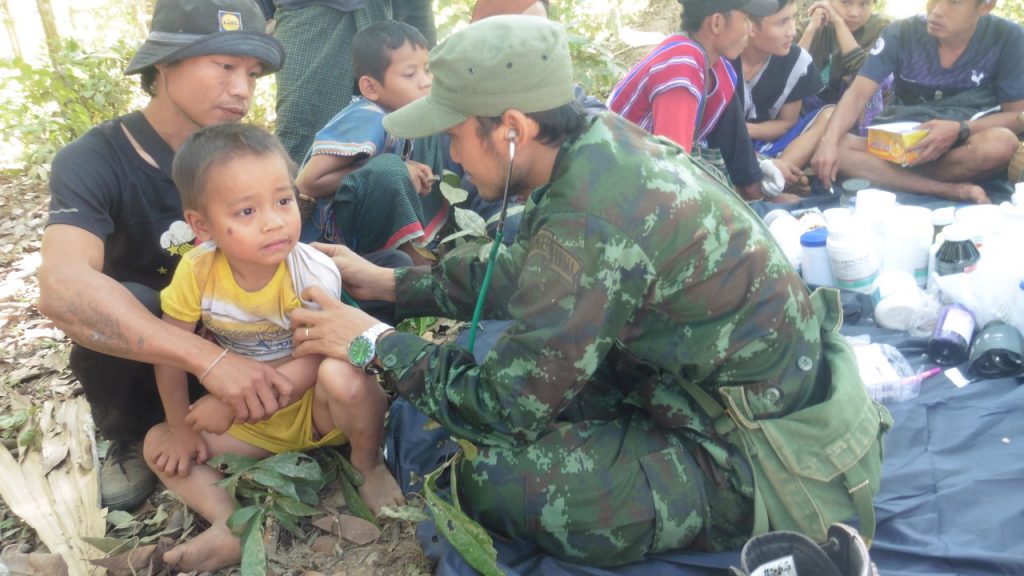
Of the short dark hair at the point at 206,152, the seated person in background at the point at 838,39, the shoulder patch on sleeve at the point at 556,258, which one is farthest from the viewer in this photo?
the seated person in background at the point at 838,39

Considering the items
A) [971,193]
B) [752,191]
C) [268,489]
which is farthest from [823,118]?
[268,489]

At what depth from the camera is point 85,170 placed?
2.41 metres

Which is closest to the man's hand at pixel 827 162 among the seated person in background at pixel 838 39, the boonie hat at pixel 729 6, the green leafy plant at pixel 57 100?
the seated person in background at pixel 838 39

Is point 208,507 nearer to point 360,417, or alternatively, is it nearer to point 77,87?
point 360,417

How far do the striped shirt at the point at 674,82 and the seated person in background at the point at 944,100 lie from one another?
1146 mm

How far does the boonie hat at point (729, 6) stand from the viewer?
384 centimetres

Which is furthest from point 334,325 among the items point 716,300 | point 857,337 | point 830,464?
point 857,337

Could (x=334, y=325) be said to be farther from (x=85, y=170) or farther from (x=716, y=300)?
(x=716, y=300)

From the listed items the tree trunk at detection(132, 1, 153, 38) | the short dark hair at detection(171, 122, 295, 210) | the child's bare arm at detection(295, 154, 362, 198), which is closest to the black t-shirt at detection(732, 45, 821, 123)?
the child's bare arm at detection(295, 154, 362, 198)

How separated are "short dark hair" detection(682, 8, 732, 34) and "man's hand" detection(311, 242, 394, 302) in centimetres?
220

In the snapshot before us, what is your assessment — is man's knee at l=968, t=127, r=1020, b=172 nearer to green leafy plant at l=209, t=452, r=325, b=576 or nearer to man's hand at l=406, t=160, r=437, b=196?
man's hand at l=406, t=160, r=437, b=196

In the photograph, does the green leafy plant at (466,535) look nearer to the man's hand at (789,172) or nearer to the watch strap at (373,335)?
the watch strap at (373,335)

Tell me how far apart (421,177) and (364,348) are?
1669 mm

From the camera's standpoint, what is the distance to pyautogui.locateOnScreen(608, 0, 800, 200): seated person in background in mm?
3791
